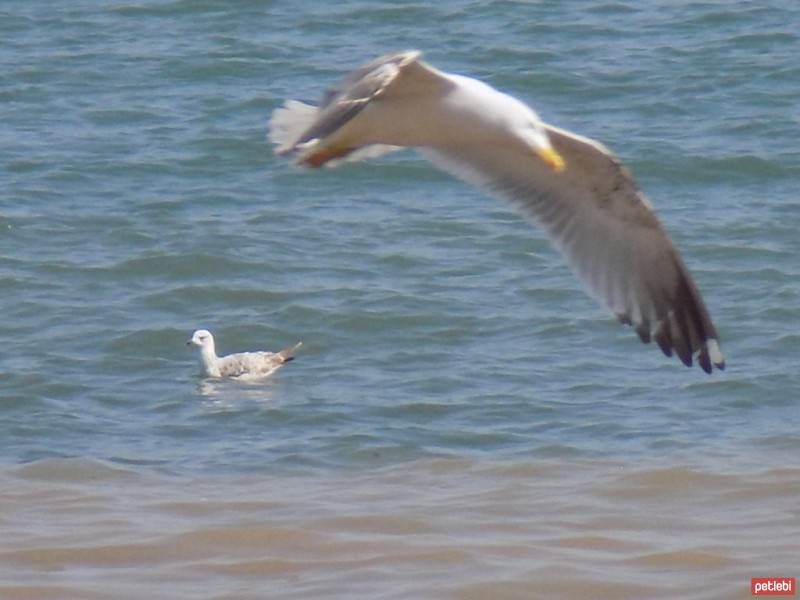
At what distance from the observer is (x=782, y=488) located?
6.16 meters

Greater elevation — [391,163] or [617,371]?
[391,163]

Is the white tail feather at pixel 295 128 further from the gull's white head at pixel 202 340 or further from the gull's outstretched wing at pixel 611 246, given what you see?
the gull's white head at pixel 202 340

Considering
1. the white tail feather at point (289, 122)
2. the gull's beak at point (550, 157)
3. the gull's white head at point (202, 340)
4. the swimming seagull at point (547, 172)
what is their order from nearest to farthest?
the gull's beak at point (550, 157) → the swimming seagull at point (547, 172) → the white tail feather at point (289, 122) → the gull's white head at point (202, 340)

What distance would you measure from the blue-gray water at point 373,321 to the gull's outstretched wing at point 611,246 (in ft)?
2.12

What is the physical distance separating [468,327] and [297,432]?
5.56ft

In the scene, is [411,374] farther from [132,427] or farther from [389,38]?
[389,38]

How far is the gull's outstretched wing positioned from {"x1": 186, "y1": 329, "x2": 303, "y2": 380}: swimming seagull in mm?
2640

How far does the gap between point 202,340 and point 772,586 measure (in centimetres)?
406

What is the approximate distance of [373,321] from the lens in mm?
8906

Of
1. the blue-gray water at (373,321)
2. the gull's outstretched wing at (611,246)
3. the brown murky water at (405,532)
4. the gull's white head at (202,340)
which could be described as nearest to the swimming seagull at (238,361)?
the gull's white head at (202,340)

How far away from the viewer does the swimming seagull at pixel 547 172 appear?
16.6 ft

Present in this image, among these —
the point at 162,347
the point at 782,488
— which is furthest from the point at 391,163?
the point at 782,488

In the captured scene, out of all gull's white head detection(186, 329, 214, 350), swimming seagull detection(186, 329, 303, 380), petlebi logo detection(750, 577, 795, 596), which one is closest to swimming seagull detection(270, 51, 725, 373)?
petlebi logo detection(750, 577, 795, 596)

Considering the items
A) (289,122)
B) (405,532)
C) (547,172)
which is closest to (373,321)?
(405,532)
